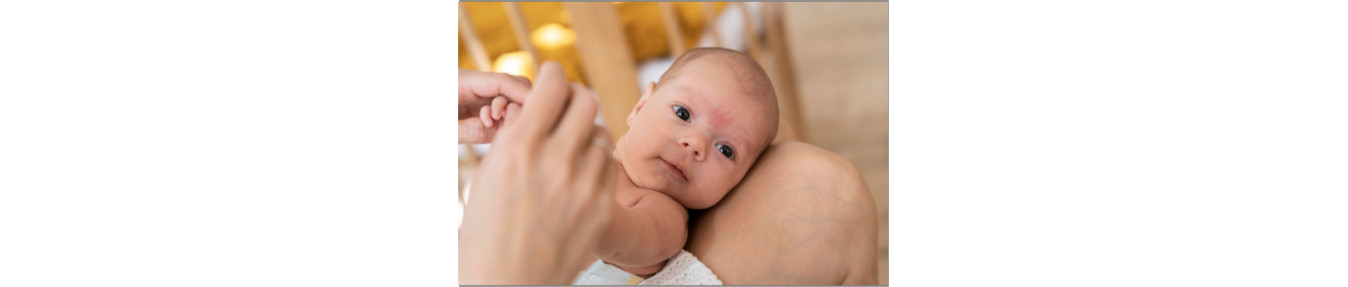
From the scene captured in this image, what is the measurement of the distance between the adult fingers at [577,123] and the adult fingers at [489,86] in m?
0.12

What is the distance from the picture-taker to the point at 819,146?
94 centimetres

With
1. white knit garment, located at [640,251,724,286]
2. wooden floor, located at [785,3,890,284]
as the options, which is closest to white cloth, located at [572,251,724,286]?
white knit garment, located at [640,251,724,286]

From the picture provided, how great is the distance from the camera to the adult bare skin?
83cm

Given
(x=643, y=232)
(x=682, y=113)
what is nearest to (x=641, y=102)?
(x=682, y=113)

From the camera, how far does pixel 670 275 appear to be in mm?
817

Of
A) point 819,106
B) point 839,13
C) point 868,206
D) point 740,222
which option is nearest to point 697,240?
point 740,222

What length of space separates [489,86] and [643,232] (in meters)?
0.22

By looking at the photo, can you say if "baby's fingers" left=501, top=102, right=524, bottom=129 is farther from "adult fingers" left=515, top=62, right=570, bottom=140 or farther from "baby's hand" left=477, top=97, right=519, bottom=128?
"adult fingers" left=515, top=62, right=570, bottom=140

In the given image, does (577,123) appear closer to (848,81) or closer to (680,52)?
(680,52)

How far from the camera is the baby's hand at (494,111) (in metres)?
0.81

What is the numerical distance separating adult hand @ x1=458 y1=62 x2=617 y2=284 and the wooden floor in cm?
35

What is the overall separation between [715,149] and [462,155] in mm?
265

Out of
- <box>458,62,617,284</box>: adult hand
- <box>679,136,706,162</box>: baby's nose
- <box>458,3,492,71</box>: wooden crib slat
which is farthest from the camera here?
<box>458,3,492,71</box>: wooden crib slat

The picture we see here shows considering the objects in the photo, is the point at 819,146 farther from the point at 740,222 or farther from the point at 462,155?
the point at 462,155
